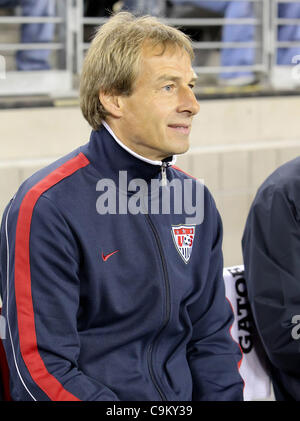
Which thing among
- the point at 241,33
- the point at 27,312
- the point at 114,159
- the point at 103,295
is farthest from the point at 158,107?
the point at 241,33

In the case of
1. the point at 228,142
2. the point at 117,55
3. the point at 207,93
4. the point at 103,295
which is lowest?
the point at 228,142

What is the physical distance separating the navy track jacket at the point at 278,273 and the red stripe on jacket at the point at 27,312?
657 mm

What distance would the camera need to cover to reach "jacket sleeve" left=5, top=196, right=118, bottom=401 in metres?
1.58

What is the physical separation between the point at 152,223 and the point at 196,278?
198mm

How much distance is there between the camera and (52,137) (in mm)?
3551

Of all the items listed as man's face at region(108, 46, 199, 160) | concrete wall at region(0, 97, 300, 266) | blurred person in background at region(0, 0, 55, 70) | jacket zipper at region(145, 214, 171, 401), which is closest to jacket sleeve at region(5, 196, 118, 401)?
jacket zipper at region(145, 214, 171, 401)

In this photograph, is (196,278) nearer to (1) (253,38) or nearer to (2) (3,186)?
(2) (3,186)

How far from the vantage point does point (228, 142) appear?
4051mm

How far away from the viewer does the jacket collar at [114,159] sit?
1.75 m

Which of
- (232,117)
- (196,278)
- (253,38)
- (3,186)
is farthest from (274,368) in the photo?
(253,38)

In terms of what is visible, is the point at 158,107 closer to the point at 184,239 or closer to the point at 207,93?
the point at 184,239

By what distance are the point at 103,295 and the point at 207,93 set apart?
250 cm

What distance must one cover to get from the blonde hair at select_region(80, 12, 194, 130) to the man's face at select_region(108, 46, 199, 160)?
0.07 ft

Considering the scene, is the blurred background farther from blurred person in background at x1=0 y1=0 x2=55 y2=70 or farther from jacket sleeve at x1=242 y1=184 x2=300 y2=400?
jacket sleeve at x1=242 y1=184 x2=300 y2=400
